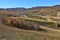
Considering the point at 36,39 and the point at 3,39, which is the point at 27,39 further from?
the point at 3,39

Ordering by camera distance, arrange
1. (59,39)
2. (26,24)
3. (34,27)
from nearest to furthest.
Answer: (59,39), (34,27), (26,24)

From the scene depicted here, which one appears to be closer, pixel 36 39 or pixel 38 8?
pixel 36 39

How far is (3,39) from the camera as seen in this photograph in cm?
1797

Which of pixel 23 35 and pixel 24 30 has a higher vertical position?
pixel 23 35

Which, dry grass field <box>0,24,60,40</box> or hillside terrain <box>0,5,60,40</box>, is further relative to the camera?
hillside terrain <box>0,5,60,40</box>

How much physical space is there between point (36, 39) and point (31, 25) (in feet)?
43.4

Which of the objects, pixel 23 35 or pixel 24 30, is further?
pixel 24 30

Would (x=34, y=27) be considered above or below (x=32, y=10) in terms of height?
above

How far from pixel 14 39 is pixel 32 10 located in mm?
100049

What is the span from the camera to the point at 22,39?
1861cm

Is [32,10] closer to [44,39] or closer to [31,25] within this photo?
[31,25]

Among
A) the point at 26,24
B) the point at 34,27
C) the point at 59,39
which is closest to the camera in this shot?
the point at 59,39

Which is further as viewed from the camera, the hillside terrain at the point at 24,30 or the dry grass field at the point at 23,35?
the hillside terrain at the point at 24,30

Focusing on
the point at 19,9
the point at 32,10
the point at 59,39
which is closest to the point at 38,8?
the point at 32,10
